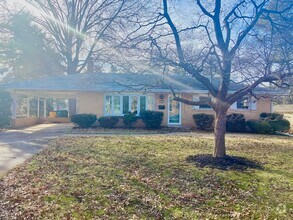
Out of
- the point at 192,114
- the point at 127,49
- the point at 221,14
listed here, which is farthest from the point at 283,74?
Answer: the point at 192,114

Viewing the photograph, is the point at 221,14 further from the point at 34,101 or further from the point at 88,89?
the point at 34,101

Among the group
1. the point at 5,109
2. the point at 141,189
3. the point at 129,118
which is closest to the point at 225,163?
the point at 141,189

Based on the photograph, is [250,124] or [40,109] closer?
[250,124]

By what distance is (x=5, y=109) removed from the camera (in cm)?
1831

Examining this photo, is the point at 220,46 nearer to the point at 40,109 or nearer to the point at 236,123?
the point at 236,123

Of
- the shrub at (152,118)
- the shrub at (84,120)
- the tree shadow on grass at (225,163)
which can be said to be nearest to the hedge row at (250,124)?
the shrub at (152,118)

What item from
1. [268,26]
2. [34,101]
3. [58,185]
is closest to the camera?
[58,185]

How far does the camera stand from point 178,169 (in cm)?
699

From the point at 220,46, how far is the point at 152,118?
10143 mm

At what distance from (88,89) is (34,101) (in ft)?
35.4

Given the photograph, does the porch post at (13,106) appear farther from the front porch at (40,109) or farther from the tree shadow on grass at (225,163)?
the tree shadow on grass at (225,163)

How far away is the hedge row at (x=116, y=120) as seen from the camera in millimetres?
17656

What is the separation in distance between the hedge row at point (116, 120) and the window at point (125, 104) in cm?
103

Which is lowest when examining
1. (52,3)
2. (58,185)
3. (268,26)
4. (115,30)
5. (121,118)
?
(58,185)
